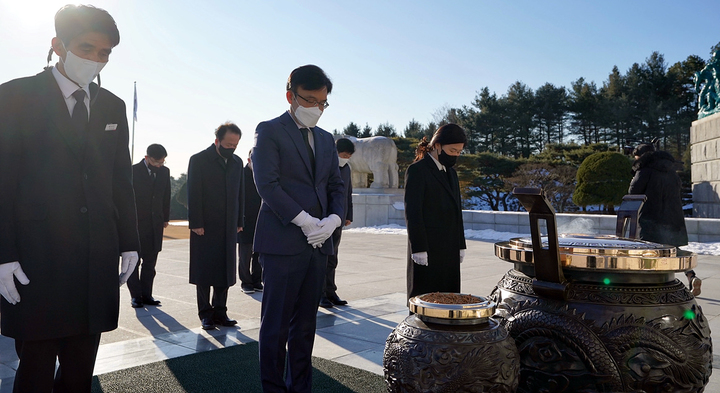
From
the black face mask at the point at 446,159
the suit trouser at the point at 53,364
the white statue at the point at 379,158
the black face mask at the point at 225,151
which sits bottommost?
the suit trouser at the point at 53,364

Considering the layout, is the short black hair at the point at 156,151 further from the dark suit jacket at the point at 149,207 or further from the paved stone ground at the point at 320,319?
the paved stone ground at the point at 320,319

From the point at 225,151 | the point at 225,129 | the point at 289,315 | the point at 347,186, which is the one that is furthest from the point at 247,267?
the point at 289,315

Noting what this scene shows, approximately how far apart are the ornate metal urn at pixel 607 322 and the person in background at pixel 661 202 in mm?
4052

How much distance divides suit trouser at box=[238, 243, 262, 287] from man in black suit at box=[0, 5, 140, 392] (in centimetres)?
439

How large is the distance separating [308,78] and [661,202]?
4.47 metres

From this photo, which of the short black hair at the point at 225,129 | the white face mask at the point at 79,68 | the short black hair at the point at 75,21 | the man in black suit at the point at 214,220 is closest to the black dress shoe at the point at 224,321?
the man in black suit at the point at 214,220

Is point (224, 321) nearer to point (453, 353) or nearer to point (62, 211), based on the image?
point (62, 211)

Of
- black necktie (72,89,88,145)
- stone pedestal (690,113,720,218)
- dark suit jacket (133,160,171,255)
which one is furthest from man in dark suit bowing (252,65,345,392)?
stone pedestal (690,113,720,218)

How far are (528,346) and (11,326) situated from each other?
195 centimetres

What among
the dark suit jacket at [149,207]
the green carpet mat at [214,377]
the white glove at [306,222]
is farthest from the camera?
the dark suit jacket at [149,207]

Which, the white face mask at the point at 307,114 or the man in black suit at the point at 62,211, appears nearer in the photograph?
the man in black suit at the point at 62,211

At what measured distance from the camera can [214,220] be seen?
496 cm

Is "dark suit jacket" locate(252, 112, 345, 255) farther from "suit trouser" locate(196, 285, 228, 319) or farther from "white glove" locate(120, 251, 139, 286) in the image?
"suit trouser" locate(196, 285, 228, 319)

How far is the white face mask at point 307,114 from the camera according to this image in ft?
9.70
